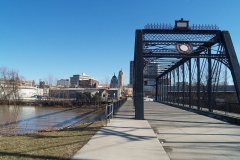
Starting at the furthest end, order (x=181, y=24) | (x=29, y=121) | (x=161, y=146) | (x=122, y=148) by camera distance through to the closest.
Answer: (x=29, y=121)
(x=181, y=24)
(x=161, y=146)
(x=122, y=148)

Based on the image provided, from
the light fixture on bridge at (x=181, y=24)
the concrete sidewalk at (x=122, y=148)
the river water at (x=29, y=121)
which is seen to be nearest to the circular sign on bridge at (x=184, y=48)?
Answer: the light fixture on bridge at (x=181, y=24)

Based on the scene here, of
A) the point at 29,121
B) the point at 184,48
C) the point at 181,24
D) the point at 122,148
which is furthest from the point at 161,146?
the point at 29,121

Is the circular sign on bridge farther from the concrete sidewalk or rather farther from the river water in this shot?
the river water

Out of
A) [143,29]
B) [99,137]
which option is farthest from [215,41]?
[99,137]

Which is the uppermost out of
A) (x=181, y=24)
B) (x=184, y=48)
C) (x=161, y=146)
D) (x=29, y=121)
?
(x=181, y=24)

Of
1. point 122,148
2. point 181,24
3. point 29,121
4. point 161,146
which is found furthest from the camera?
point 29,121

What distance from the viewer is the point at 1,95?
62188mm

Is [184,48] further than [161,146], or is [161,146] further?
[184,48]

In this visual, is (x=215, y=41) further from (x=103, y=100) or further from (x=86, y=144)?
(x=103, y=100)

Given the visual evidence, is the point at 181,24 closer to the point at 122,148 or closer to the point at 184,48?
the point at 184,48

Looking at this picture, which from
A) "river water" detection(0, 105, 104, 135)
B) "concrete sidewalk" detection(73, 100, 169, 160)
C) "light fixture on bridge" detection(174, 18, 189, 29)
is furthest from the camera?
"river water" detection(0, 105, 104, 135)

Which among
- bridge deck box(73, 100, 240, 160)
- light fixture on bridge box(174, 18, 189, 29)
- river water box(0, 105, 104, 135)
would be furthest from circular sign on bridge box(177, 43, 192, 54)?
river water box(0, 105, 104, 135)

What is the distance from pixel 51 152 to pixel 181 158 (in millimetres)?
3160

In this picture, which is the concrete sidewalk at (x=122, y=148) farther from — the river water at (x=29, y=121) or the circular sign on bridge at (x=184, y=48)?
the circular sign on bridge at (x=184, y=48)
